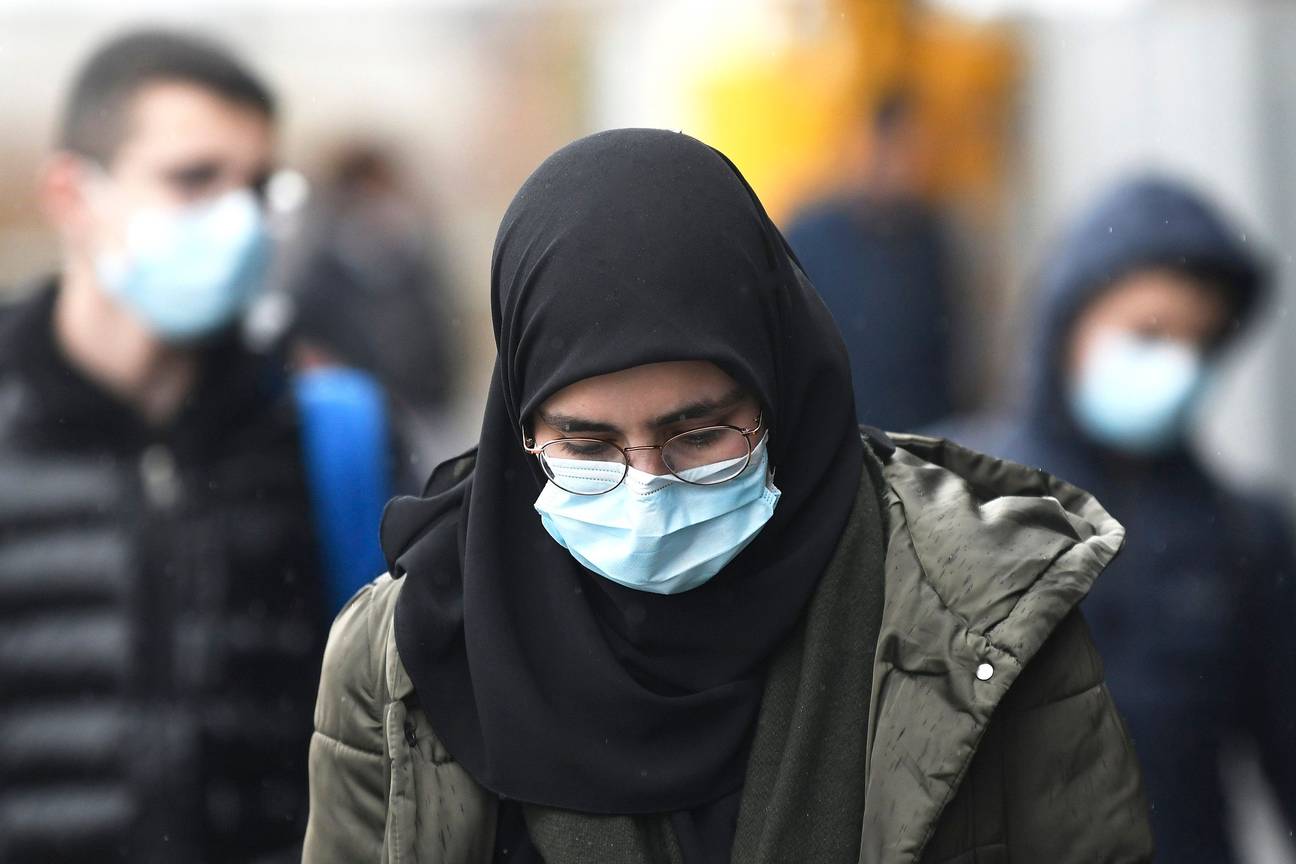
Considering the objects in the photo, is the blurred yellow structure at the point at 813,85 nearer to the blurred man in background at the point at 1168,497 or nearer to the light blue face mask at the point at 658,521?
the blurred man in background at the point at 1168,497

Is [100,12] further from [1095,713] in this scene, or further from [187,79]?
[1095,713]

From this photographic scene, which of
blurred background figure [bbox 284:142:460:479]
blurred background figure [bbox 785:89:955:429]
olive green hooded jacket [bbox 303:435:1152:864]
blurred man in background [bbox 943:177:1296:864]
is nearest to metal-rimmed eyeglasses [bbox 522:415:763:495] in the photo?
olive green hooded jacket [bbox 303:435:1152:864]

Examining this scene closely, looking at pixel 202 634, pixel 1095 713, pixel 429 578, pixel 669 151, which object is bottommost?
pixel 202 634

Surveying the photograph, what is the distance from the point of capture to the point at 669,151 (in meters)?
2.16

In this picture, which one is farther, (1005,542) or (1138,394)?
(1138,394)

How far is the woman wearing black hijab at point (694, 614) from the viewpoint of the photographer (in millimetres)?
2049

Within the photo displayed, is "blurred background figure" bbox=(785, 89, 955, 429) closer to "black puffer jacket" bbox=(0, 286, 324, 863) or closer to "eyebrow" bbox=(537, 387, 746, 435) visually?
"black puffer jacket" bbox=(0, 286, 324, 863)

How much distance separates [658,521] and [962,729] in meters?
0.46

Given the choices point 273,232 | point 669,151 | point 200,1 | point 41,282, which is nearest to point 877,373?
point 273,232

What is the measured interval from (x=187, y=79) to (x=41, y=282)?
0.55 metres

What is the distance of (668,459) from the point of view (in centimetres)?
218

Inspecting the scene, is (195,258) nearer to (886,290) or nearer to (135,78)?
(135,78)

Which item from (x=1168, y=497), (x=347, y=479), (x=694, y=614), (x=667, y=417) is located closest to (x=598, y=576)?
(x=694, y=614)

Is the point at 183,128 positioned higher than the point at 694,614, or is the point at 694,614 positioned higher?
the point at 183,128
